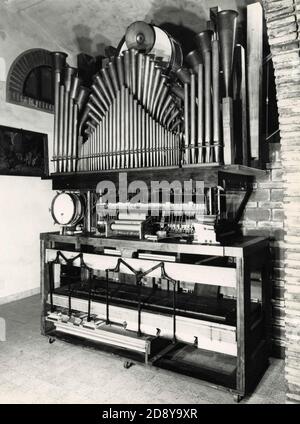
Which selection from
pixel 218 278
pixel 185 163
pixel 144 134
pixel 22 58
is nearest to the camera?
pixel 218 278

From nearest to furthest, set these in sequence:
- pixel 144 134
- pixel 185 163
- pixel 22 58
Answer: pixel 185 163, pixel 144 134, pixel 22 58

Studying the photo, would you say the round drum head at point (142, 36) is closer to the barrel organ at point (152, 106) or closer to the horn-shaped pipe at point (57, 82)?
the barrel organ at point (152, 106)

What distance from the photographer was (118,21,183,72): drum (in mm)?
3834

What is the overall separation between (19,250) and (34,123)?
6.94 feet

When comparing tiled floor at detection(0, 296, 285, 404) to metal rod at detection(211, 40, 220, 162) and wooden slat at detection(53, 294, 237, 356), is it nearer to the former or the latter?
wooden slat at detection(53, 294, 237, 356)

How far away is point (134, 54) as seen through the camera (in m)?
3.70

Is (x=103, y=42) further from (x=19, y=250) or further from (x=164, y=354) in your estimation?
(x=164, y=354)

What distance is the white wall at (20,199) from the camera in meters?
5.42

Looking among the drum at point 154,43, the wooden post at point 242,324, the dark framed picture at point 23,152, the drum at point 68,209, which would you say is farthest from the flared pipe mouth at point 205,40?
the dark framed picture at point 23,152

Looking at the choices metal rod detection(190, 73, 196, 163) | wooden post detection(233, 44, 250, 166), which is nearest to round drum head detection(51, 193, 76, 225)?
metal rod detection(190, 73, 196, 163)
